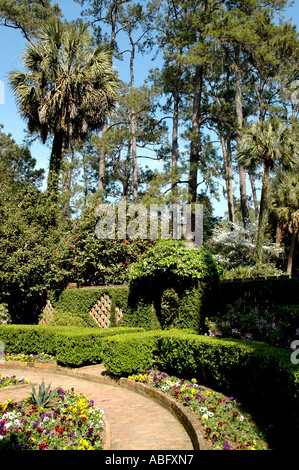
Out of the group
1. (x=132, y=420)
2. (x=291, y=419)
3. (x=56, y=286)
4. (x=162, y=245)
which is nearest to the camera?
(x=291, y=419)

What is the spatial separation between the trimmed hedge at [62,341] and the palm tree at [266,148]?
11111mm


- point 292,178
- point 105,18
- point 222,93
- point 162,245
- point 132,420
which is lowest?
point 132,420

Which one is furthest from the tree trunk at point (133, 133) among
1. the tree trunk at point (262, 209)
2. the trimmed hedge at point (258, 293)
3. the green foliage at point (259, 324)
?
the green foliage at point (259, 324)

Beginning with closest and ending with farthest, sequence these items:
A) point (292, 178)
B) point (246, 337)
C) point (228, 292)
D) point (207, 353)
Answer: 1. point (207, 353)
2. point (246, 337)
3. point (228, 292)
4. point (292, 178)

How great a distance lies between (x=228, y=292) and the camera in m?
8.56

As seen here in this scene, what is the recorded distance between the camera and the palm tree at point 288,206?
2139cm

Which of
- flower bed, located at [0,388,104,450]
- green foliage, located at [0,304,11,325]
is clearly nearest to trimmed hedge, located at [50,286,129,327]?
green foliage, located at [0,304,11,325]

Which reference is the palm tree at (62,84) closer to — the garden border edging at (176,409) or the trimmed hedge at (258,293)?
the trimmed hedge at (258,293)

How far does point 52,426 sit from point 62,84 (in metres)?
11.5

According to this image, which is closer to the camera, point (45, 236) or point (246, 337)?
point (246, 337)

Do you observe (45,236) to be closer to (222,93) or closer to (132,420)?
(132,420)

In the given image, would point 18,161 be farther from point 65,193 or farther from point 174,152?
point 174,152
